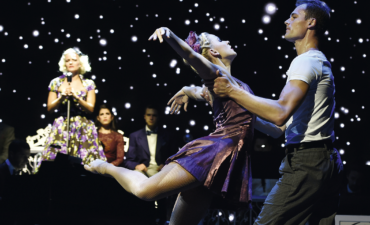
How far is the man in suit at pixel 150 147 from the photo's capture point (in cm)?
418

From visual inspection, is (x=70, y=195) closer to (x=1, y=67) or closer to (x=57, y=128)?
(x=57, y=128)

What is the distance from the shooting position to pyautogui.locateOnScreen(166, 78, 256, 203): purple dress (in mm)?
1693

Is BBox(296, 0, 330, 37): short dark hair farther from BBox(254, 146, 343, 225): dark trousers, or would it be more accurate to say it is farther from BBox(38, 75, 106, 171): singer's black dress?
BBox(38, 75, 106, 171): singer's black dress

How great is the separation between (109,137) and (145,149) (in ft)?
1.79

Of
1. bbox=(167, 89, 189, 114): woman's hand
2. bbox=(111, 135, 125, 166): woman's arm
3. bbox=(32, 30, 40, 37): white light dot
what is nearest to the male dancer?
bbox=(167, 89, 189, 114): woman's hand

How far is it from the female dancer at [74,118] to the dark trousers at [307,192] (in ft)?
8.60

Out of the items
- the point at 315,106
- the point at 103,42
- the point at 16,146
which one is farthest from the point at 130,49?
the point at 315,106

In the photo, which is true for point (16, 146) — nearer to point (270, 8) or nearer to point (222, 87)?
point (222, 87)

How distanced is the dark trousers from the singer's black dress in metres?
2.63

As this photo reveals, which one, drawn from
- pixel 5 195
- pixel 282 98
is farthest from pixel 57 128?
pixel 282 98

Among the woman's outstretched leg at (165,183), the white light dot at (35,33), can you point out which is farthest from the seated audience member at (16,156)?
the white light dot at (35,33)

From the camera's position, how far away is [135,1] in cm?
527

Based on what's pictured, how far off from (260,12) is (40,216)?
13.3ft

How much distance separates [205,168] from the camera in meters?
1.70
